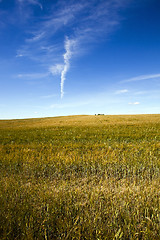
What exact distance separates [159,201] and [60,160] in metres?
3.90

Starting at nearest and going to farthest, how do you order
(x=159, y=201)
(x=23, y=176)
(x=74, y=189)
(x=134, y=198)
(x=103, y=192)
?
(x=159, y=201), (x=134, y=198), (x=103, y=192), (x=74, y=189), (x=23, y=176)

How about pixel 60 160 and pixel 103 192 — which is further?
pixel 60 160

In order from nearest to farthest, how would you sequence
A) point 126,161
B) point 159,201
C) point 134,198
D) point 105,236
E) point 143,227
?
point 105,236
point 143,227
point 159,201
point 134,198
point 126,161

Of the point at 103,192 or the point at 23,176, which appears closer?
the point at 103,192

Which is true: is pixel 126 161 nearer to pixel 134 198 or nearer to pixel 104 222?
pixel 134 198

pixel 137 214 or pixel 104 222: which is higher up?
pixel 137 214

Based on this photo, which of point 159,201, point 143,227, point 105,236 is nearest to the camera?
point 105,236

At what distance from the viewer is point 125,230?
2264 mm

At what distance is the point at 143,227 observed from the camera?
2.34 meters

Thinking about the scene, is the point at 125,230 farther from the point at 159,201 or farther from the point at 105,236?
the point at 159,201

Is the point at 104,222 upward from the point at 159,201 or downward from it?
downward

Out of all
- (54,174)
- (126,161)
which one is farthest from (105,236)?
(126,161)

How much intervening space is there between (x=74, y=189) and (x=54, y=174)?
1357 mm

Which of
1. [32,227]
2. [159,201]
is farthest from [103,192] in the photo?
[32,227]
